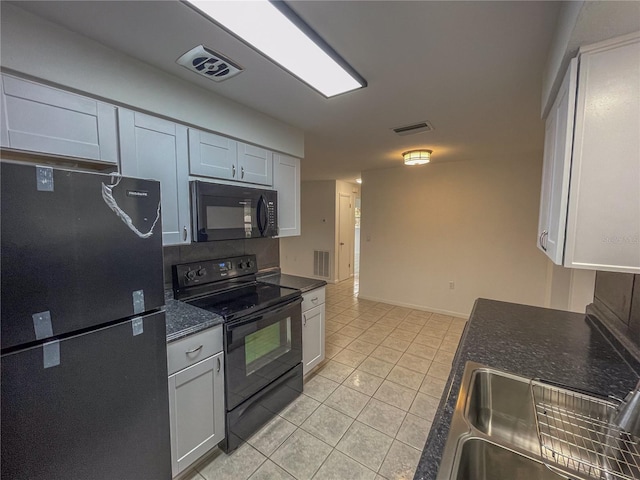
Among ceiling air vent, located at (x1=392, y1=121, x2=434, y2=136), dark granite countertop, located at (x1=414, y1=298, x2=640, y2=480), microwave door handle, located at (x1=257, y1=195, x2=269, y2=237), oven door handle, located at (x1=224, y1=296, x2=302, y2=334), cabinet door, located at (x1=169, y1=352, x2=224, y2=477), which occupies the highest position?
ceiling air vent, located at (x1=392, y1=121, x2=434, y2=136)

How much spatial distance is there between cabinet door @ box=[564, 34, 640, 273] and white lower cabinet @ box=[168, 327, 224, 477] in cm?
177

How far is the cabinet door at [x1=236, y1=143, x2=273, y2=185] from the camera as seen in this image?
2.10 m

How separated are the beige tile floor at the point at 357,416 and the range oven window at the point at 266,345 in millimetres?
479

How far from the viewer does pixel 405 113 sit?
2123mm

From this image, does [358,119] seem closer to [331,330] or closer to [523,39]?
[523,39]

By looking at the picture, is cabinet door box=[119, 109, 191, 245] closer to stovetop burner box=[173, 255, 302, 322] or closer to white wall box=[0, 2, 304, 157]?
white wall box=[0, 2, 304, 157]

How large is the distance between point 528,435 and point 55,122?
94.7 inches

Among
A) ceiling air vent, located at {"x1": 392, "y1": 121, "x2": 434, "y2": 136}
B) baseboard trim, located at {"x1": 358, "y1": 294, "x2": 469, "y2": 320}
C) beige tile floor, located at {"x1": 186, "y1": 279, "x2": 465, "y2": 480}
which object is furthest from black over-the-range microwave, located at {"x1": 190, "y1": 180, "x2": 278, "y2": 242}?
baseboard trim, located at {"x1": 358, "y1": 294, "x2": 469, "y2": 320}

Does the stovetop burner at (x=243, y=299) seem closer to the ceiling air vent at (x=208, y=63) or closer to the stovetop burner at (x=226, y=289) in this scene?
the stovetop burner at (x=226, y=289)

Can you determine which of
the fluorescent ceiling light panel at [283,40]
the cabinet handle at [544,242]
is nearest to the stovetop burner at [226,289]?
the fluorescent ceiling light panel at [283,40]

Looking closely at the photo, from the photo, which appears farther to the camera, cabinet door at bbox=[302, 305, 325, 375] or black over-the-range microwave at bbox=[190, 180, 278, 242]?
cabinet door at bbox=[302, 305, 325, 375]

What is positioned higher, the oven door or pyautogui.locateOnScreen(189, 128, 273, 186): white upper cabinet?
pyautogui.locateOnScreen(189, 128, 273, 186): white upper cabinet

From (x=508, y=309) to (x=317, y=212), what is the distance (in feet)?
15.1

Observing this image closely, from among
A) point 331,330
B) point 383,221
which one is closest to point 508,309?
point 331,330
